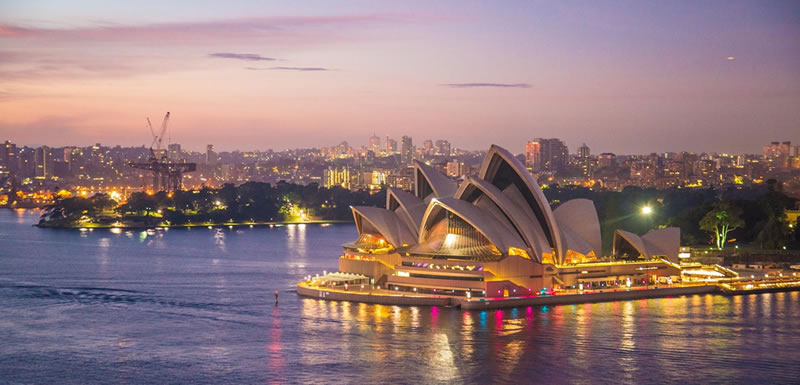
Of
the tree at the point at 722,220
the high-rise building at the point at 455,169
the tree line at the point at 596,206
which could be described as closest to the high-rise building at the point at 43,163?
the high-rise building at the point at 455,169

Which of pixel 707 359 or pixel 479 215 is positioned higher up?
pixel 479 215

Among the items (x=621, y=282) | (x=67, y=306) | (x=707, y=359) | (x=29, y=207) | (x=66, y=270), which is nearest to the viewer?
(x=707, y=359)

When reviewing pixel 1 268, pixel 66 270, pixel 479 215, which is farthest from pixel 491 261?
pixel 1 268

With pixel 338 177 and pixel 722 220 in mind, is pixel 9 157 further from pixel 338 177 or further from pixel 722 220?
pixel 722 220

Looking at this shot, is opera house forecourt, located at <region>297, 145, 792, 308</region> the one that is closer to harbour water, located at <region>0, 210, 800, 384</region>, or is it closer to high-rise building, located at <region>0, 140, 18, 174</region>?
harbour water, located at <region>0, 210, 800, 384</region>

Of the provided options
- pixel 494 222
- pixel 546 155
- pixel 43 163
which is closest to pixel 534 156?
pixel 546 155

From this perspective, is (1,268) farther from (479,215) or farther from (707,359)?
(707,359)
